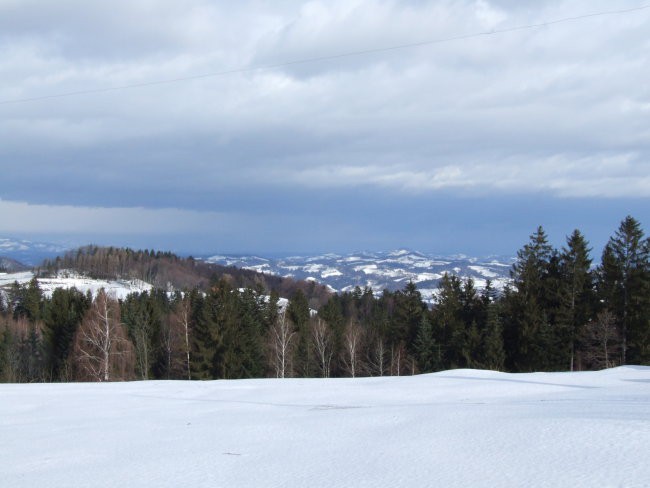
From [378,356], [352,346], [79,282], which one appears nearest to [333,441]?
[352,346]

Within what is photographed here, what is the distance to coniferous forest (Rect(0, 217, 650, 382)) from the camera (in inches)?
1388

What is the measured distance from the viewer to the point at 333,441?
8906 mm

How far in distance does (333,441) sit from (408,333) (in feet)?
119

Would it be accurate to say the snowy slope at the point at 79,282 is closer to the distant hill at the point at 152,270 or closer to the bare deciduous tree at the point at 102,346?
the distant hill at the point at 152,270

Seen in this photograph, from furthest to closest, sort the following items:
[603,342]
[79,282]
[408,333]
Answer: [79,282] → [408,333] → [603,342]

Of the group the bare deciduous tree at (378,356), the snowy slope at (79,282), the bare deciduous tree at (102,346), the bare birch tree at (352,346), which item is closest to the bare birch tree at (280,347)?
the bare birch tree at (352,346)

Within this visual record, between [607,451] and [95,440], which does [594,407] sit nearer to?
[607,451]

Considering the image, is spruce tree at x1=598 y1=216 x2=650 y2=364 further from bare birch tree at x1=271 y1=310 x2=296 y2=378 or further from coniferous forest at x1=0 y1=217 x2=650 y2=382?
bare birch tree at x1=271 y1=310 x2=296 y2=378

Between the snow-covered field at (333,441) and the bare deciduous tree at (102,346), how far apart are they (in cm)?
2252

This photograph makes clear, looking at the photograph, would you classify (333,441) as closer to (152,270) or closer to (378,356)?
(378,356)

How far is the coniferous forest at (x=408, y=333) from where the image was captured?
3525cm

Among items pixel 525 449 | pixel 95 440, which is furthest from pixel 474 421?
pixel 95 440

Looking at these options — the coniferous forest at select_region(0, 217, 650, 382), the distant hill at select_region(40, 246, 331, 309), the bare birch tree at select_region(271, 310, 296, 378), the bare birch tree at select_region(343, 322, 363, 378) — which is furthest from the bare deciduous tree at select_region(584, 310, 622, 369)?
the distant hill at select_region(40, 246, 331, 309)

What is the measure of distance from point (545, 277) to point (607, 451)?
114ft
